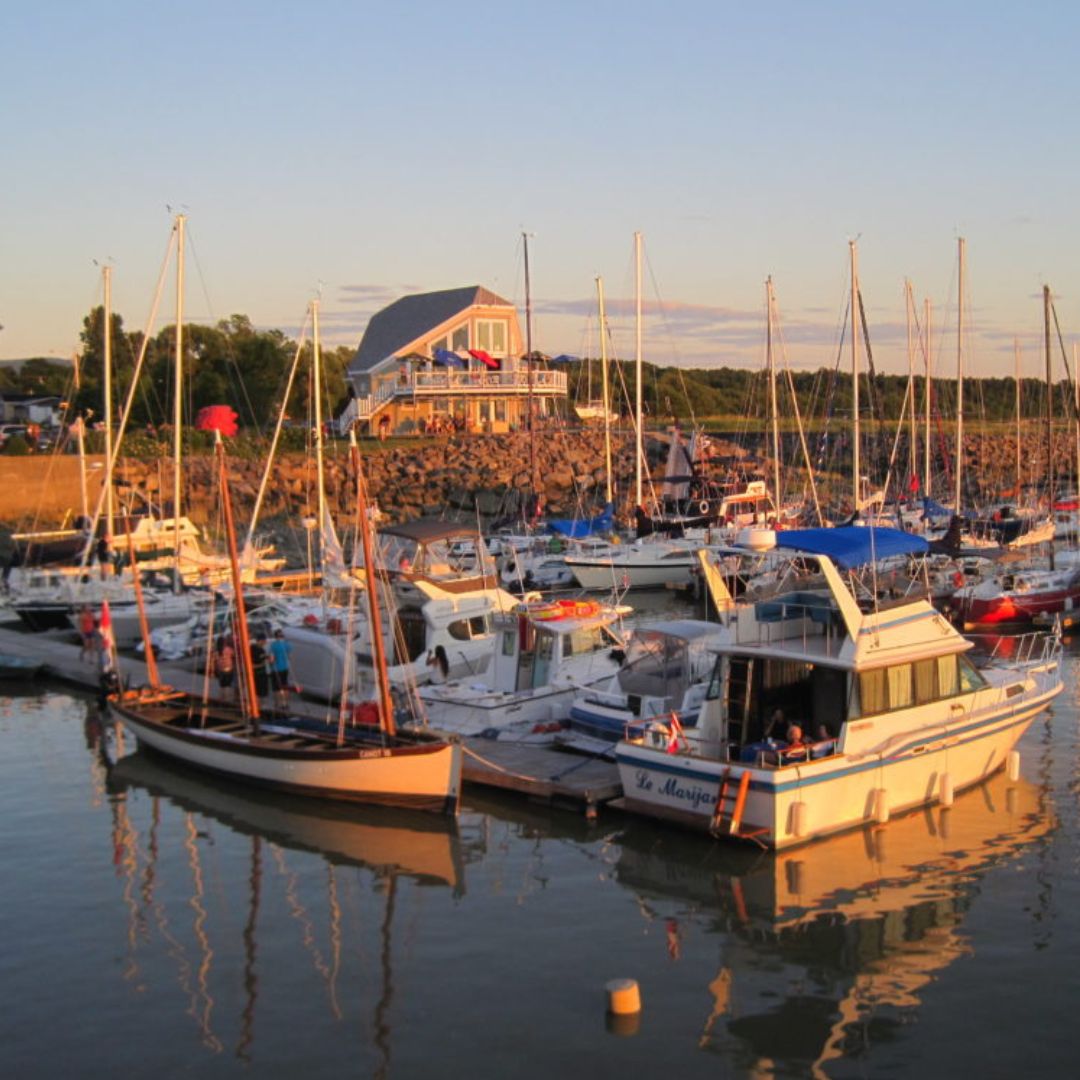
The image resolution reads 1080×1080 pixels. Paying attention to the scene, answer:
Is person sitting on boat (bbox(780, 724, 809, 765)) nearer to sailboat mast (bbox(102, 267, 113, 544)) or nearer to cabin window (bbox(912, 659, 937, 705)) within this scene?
cabin window (bbox(912, 659, 937, 705))

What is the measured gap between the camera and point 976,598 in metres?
35.7

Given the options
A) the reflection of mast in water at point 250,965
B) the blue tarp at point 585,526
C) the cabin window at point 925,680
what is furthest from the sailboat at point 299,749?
the blue tarp at point 585,526

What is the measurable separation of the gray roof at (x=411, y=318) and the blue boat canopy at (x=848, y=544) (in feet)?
194

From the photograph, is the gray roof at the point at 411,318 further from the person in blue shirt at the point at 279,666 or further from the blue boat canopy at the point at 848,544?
the blue boat canopy at the point at 848,544

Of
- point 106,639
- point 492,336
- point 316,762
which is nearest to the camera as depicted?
point 316,762

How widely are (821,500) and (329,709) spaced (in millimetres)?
41303

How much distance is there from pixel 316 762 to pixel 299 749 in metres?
0.49

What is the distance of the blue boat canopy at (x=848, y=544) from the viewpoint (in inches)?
740

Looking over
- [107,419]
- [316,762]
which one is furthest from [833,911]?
[107,419]

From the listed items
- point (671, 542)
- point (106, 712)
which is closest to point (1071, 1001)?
point (106, 712)

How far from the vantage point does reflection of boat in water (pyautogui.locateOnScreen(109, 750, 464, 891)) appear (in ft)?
57.0

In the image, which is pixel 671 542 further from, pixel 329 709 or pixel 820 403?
pixel 820 403

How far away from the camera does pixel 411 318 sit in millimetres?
80875

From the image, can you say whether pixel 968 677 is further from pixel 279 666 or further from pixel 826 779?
pixel 279 666
